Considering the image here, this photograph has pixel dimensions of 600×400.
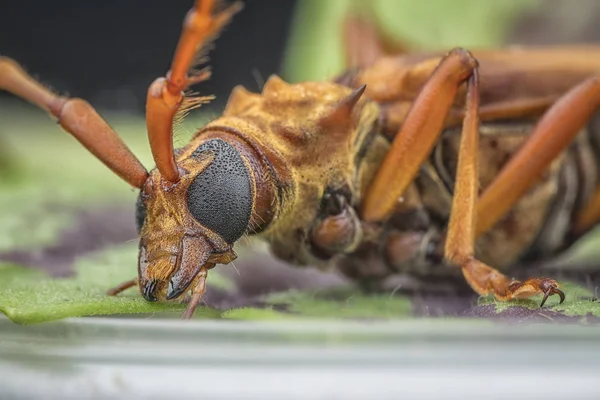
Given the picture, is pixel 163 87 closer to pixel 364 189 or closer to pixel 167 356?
pixel 167 356

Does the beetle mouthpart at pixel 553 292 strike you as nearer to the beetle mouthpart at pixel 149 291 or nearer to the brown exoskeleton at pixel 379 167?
the brown exoskeleton at pixel 379 167

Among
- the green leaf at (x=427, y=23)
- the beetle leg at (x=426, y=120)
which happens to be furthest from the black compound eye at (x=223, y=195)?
the green leaf at (x=427, y=23)

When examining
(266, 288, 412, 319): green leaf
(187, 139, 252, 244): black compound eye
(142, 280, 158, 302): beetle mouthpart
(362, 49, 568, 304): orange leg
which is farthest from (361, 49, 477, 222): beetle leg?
(142, 280, 158, 302): beetle mouthpart

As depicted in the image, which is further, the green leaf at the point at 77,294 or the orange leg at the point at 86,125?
the orange leg at the point at 86,125

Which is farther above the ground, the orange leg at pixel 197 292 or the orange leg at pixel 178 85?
the orange leg at pixel 178 85

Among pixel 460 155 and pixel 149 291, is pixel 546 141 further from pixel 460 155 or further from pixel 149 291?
pixel 149 291

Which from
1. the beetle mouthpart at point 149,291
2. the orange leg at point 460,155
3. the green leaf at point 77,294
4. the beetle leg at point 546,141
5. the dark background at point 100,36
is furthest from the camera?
the dark background at point 100,36

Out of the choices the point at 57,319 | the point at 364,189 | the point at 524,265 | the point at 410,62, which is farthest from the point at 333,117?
the point at 57,319

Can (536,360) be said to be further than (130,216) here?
No
